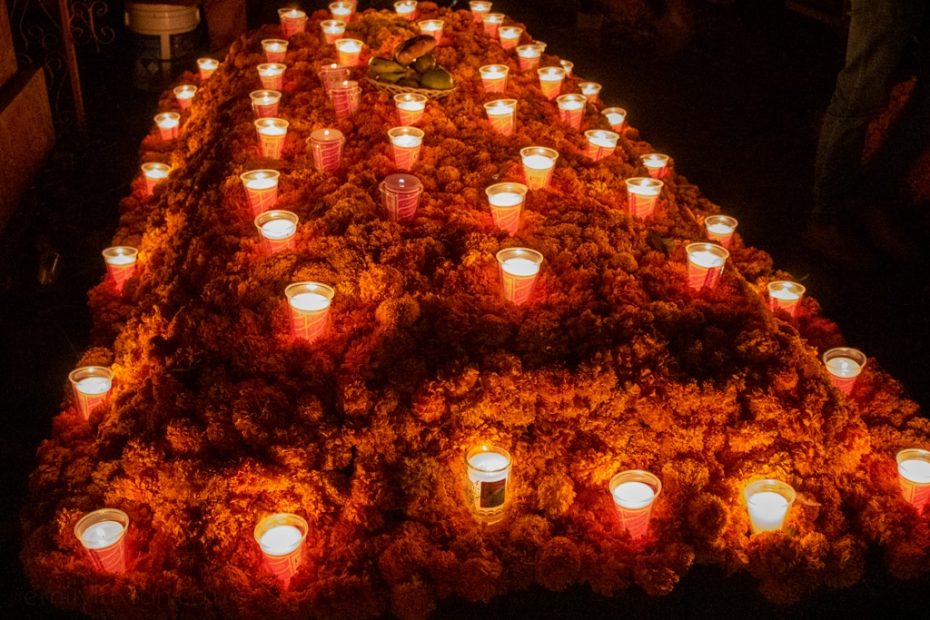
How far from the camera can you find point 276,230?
3357mm

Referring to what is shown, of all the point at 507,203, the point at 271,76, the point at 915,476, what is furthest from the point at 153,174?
the point at 915,476

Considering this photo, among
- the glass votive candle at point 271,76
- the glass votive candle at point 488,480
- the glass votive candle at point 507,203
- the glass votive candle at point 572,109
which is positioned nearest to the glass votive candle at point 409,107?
the glass votive candle at point 507,203

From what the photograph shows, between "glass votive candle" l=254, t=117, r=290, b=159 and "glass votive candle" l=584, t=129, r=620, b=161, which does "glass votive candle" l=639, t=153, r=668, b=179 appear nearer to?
"glass votive candle" l=584, t=129, r=620, b=161

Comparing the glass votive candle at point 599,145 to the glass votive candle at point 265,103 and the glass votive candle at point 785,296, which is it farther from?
the glass votive candle at point 265,103

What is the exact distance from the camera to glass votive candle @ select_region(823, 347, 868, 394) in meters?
3.37

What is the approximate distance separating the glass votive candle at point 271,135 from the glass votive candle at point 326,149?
26cm

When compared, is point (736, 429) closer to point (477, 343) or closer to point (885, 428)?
point (885, 428)

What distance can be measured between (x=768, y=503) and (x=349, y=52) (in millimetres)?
3670

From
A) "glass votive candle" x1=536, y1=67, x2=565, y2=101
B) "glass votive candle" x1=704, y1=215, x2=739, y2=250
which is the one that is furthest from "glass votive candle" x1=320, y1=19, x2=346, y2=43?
"glass votive candle" x1=704, y1=215, x2=739, y2=250

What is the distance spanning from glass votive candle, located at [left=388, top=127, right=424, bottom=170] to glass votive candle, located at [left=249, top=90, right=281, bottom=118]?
0.93 m

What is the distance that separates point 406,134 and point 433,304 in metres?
A: 1.20

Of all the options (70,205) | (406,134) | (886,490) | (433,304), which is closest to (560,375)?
(433,304)

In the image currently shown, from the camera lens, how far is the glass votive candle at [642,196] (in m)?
3.81

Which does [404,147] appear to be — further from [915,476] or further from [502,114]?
[915,476]
